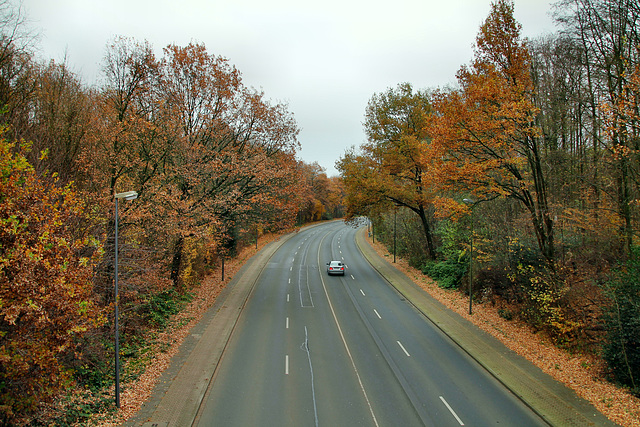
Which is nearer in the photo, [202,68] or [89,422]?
[89,422]

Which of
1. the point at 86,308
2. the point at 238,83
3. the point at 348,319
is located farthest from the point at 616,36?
the point at 86,308


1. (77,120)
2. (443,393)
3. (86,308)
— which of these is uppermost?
(77,120)

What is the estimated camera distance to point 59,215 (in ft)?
29.3

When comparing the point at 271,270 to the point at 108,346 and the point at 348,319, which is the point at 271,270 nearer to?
the point at 348,319

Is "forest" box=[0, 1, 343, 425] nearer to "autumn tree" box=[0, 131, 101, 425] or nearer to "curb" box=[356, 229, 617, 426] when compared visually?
"autumn tree" box=[0, 131, 101, 425]

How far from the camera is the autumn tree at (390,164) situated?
2953 cm

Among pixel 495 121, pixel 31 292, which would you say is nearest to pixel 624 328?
pixel 495 121

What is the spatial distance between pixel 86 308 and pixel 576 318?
60.3 feet

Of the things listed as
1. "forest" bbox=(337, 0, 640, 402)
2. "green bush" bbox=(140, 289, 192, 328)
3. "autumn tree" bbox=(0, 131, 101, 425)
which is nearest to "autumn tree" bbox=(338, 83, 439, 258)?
"forest" bbox=(337, 0, 640, 402)

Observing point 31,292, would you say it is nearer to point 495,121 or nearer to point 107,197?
point 107,197

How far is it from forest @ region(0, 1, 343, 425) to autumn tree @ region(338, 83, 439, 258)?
4.98 m

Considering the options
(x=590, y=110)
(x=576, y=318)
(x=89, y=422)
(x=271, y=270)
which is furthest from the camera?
(x=271, y=270)

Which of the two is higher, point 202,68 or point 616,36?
point 202,68

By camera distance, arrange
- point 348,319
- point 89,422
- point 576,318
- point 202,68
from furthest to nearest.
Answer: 1. point 202,68
2. point 348,319
3. point 576,318
4. point 89,422
